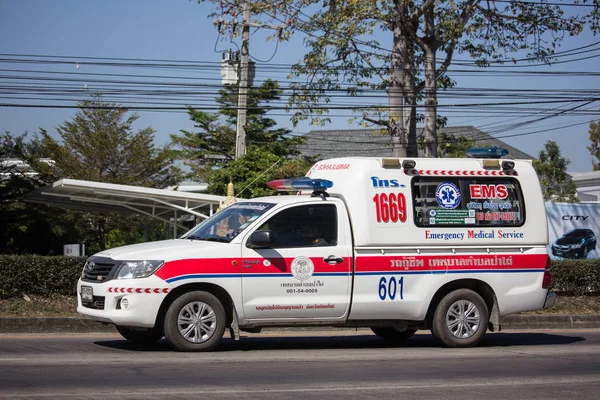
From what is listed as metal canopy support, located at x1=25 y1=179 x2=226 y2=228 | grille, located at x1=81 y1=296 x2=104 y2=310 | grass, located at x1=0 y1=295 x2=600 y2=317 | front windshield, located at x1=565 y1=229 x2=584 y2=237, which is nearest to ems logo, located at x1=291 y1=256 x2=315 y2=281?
grille, located at x1=81 y1=296 x2=104 y2=310

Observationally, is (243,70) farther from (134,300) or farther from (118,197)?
(134,300)

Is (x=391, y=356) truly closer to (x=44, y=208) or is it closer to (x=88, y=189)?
(x=88, y=189)

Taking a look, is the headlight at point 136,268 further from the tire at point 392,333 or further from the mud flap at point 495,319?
the mud flap at point 495,319

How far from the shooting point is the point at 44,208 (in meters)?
27.0

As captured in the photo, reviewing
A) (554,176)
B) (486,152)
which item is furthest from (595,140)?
(486,152)

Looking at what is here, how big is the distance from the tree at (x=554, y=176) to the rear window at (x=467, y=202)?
30504 mm

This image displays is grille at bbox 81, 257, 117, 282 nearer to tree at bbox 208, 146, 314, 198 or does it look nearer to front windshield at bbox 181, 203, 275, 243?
front windshield at bbox 181, 203, 275, 243

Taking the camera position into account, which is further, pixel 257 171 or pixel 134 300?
pixel 257 171

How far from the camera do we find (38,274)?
1479 centimetres

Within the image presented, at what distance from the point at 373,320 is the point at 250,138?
1363 inches

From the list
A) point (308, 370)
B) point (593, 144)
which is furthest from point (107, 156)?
point (593, 144)

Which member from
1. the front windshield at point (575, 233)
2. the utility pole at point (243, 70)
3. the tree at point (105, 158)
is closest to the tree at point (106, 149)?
the tree at point (105, 158)

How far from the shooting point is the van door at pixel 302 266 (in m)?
10.3

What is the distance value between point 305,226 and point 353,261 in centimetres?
75
